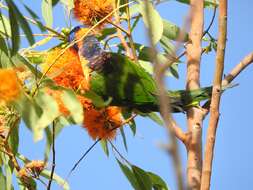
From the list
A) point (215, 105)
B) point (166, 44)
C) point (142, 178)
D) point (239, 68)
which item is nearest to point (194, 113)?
point (239, 68)

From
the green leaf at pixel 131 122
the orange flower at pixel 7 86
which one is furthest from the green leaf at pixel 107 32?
the orange flower at pixel 7 86

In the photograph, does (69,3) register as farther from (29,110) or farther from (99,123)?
(29,110)

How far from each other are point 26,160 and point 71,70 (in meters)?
0.50

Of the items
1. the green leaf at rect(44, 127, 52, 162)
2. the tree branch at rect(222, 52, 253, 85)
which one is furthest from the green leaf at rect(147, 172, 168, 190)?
the tree branch at rect(222, 52, 253, 85)

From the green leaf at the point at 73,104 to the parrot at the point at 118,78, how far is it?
46 cm

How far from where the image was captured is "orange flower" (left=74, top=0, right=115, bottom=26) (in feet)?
5.28

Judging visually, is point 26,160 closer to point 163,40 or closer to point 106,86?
point 106,86

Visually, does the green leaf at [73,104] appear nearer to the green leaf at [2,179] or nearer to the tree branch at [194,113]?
the tree branch at [194,113]

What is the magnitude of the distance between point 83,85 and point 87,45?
1.29 feet

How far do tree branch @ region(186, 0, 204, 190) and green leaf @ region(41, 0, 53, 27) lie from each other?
647 millimetres

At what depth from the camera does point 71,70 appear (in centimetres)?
144

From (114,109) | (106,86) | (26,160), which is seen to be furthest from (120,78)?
(26,160)

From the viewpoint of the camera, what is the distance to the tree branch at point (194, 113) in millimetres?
1041

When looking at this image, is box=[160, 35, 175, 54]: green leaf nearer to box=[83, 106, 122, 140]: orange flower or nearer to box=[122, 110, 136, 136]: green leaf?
box=[122, 110, 136, 136]: green leaf
